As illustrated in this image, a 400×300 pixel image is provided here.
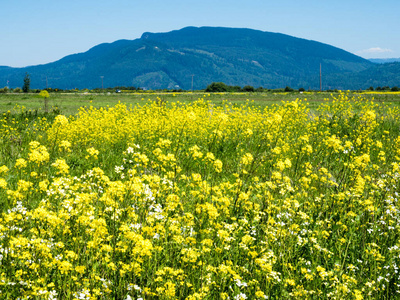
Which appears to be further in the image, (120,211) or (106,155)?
(106,155)

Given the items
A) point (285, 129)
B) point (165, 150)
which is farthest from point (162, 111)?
point (285, 129)

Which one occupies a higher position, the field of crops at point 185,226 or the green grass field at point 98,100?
the green grass field at point 98,100

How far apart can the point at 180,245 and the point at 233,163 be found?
4.51m

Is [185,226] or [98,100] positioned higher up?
[98,100]

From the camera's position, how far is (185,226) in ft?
10.7

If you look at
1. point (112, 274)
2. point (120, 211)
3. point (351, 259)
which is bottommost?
point (351, 259)

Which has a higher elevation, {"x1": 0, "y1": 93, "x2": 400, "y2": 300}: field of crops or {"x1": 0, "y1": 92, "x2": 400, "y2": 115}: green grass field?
{"x1": 0, "y1": 92, "x2": 400, "y2": 115}: green grass field

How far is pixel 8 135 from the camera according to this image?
9.09m

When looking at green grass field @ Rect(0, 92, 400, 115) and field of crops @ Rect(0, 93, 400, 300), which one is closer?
field of crops @ Rect(0, 93, 400, 300)

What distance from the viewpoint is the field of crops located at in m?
2.70

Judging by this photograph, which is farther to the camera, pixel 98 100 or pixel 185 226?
pixel 98 100

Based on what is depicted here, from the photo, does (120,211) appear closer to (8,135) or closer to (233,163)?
(233,163)

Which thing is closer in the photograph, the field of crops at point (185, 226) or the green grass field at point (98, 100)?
the field of crops at point (185, 226)

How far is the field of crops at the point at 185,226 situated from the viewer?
106 inches
